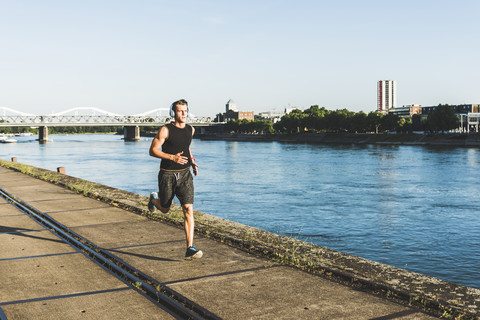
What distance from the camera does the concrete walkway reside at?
5016mm

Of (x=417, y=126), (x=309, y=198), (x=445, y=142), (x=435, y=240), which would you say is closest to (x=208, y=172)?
(x=309, y=198)

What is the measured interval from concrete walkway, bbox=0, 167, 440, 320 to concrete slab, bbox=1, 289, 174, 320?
0.03ft

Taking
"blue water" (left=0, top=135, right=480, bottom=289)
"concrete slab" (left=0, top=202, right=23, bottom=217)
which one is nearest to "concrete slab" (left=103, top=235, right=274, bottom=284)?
"concrete slab" (left=0, top=202, right=23, bottom=217)

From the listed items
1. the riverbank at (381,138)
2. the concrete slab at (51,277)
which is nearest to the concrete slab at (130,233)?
the concrete slab at (51,277)

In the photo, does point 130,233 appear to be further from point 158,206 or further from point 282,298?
point 282,298

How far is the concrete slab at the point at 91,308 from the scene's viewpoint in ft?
16.2

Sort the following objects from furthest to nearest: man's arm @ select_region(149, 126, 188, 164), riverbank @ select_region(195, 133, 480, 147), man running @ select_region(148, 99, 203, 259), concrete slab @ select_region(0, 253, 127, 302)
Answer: riverbank @ select_region(195, 133, 480, 147) < man running @ select_region(148, 99, 203, 259) < man's arm @ select_region(149, 126, 188, 164) < concrete slab @ select_region(0, 253, 127, 302)

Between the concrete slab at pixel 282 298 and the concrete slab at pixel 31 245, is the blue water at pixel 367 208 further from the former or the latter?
the concrete slab at pixel 31 245

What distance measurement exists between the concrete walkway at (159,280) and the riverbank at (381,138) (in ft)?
305

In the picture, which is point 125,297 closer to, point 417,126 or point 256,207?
point 256,207

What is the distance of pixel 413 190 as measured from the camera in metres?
30.8

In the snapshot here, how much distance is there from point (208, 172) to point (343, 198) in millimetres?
18292

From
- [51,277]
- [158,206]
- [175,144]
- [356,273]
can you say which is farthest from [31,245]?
[356,273]

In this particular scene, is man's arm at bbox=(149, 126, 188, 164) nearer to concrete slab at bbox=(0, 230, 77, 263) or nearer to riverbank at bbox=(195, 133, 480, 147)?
concrete slab at bbox=(0, 230, 77, 263)
